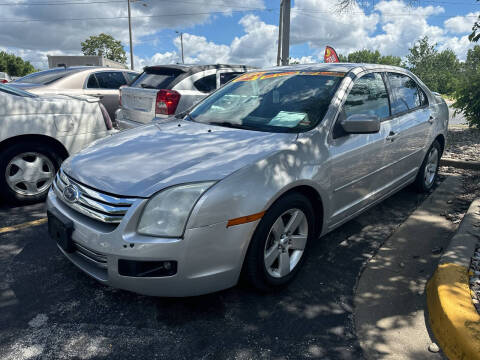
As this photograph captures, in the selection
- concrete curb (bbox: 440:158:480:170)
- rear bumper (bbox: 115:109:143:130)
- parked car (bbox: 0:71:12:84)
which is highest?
parked car (bbox: 0:71:12:84)

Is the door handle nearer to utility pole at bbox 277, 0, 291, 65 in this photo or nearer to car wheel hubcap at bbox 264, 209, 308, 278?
car wheel hubcap at bbox 264, 209, 308, 278

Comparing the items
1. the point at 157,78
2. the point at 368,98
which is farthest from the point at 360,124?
the point at 157,78

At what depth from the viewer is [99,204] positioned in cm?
231

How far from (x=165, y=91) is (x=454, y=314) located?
4.69m

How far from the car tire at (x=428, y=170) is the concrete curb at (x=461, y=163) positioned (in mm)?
1476

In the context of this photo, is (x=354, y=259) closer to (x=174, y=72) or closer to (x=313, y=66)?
(x=313, y=66)

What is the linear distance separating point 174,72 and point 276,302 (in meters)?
4.49

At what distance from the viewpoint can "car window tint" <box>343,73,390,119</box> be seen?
333 centimetres

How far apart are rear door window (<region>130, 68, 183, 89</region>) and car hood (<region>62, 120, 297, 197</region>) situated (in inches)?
114

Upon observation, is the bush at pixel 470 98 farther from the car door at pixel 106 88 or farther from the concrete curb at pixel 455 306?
the car door at pixel 106 88

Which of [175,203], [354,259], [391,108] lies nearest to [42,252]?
[175,203]

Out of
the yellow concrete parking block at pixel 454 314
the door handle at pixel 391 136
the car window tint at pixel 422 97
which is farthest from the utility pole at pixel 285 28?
the yellow concrete parking block at pixel 454 314

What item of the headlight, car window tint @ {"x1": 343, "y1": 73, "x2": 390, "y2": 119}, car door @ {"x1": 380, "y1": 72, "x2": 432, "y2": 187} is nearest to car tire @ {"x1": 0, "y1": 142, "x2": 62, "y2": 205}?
the headlight

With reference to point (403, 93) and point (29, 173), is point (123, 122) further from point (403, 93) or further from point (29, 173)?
point (403, 93)
